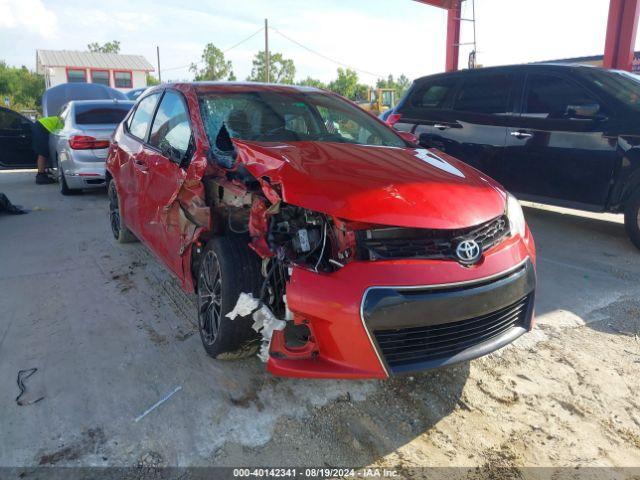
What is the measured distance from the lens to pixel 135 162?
13.7 ft

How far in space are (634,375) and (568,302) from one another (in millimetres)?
981

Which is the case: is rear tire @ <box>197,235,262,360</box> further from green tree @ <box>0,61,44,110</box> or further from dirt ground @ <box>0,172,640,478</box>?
green tree @ <box>0,61,44,110</box>

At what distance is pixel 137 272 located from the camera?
4.45m

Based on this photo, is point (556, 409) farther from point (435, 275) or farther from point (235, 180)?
point (235, 180)

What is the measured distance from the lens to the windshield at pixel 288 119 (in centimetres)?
337

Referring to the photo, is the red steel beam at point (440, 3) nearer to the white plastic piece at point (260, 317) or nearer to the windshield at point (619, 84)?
the windshield at point (619, 84)

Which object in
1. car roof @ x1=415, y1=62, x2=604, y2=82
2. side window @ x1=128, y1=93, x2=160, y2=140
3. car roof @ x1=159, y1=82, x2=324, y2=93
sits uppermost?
car roof @ x1=415, y1=62, x2=604, y2=82

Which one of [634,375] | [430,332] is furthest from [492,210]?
[634,375]

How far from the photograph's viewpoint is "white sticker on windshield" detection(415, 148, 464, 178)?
2.97m

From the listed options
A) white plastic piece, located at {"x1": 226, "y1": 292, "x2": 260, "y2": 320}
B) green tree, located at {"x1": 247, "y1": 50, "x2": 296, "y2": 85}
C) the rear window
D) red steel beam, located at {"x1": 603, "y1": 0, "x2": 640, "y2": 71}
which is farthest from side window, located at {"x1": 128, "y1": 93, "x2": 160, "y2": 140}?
green tree, located at {"x1": 247, "y1": 50, "x2": 296, "y2": 85}

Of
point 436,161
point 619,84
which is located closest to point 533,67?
point 619,84

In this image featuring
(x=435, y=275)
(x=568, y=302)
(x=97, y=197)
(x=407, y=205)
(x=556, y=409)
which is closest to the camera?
(x=435, y=275)

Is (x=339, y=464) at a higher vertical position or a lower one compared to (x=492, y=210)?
lower

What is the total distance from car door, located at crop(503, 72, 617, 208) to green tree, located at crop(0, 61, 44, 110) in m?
50.3
